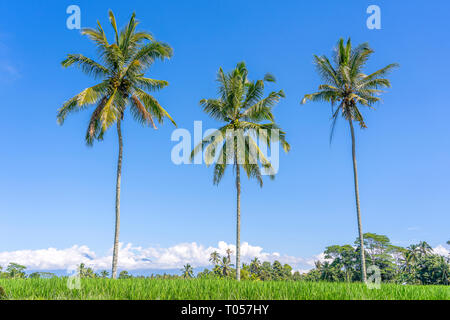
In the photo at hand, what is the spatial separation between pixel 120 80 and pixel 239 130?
7576mm

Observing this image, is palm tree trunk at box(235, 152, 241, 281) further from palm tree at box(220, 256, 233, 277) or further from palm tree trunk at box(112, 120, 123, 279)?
palm tree at box(220, 256, 233, 277)

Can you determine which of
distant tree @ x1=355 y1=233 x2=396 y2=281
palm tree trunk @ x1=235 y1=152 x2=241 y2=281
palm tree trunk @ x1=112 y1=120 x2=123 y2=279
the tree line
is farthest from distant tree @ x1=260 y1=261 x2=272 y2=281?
palm tree trunk @ x1=112 y1=120 x2=123 y2=279

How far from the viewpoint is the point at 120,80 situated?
1866cm

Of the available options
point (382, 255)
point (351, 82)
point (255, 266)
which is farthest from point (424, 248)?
point (351, 82)

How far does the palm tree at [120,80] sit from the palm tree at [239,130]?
389 centimetres

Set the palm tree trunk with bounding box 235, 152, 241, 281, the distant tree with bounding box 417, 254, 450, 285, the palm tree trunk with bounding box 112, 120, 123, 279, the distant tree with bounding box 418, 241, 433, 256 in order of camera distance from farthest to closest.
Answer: the distant tree with bounding box 418, 241, 433, 256 → the distant tree with bounding box 417, 254, 450, 285 → the palm tree trunk with bounding box 235, 152, 241, 281 → the palm tree trunk with bounding box 112, 120, 123, 279

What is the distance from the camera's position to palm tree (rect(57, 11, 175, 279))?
17881 millimetres

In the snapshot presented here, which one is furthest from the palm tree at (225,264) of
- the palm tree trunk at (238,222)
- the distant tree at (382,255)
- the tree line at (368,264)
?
the palm tree trunk at (238,222)

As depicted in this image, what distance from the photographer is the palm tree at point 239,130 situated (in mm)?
21031

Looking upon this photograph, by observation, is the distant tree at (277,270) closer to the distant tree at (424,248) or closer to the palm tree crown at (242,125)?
the distant tree at (424,248)

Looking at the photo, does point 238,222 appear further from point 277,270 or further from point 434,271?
point 277,270

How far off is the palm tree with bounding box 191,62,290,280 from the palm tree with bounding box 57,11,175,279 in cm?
389

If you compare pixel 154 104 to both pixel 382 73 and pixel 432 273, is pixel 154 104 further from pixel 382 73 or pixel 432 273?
pixel 432 273
